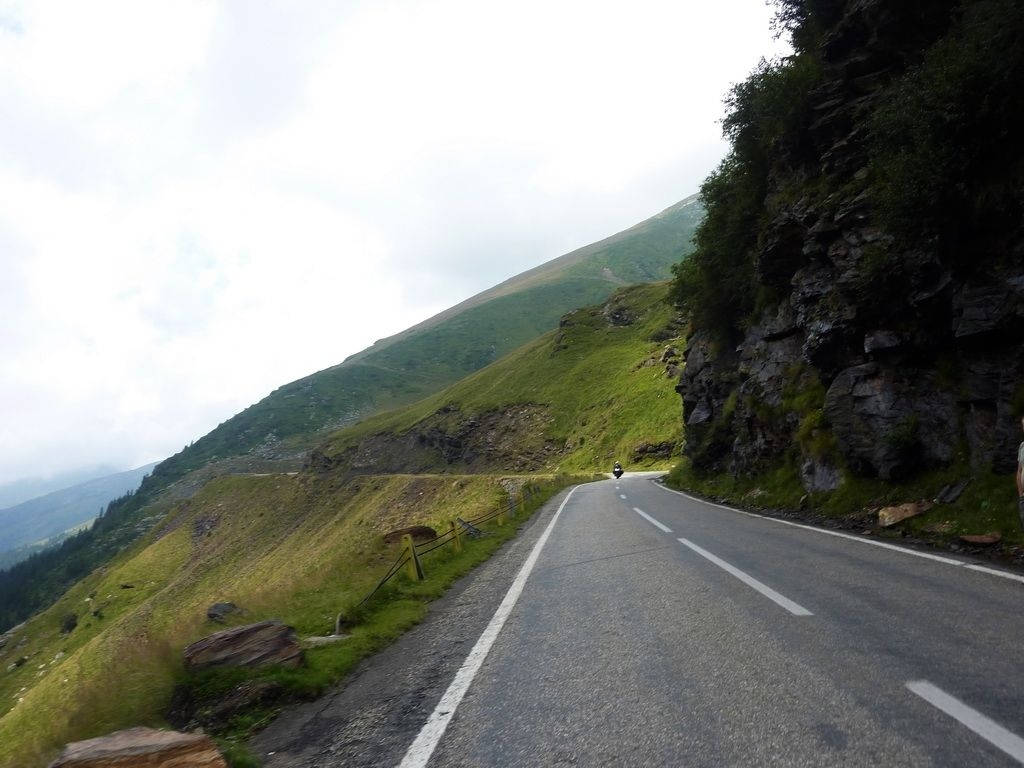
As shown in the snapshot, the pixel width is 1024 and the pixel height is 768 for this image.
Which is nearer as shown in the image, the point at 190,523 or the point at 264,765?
the point at 264,765

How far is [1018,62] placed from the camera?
9.64m

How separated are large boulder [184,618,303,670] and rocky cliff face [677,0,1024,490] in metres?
11.6

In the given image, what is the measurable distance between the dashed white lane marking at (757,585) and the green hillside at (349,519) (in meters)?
4.96

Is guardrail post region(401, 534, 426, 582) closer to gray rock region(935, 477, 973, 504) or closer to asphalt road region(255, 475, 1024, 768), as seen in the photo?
asphalt road region(255, 475, 1024, 768)

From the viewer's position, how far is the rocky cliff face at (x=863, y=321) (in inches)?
411

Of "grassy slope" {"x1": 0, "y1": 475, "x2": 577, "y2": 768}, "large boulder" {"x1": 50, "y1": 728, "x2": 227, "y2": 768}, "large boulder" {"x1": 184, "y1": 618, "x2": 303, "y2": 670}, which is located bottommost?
"grassy slope" {"x1": 0, "y1": 475, "x2": 577, "y2": 768}

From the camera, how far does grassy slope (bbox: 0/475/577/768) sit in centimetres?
624

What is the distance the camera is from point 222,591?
53688 mm

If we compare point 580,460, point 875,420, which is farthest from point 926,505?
point 580,460

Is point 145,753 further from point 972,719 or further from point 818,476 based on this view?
point 818,476

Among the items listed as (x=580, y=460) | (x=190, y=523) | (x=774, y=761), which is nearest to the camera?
(x=774, y=761)

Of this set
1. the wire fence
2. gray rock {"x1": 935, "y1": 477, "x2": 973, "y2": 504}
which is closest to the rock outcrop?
the wire fence

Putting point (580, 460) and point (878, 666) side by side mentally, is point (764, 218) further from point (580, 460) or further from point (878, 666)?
A: point (580, 460)

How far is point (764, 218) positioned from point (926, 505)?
1443 centimetres
